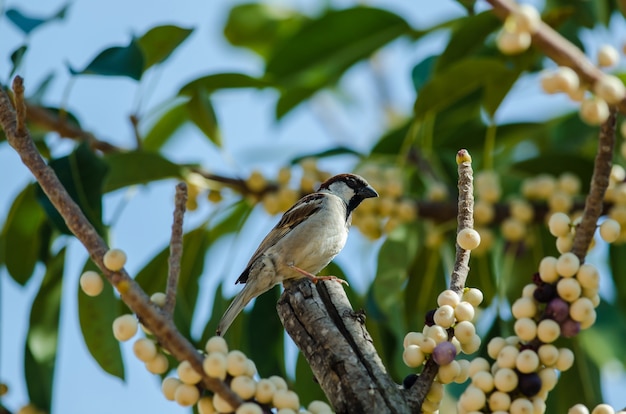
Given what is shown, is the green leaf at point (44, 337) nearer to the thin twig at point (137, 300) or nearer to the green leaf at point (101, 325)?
the green leaf at point (101, 325)

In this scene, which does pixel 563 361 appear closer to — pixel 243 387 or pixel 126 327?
pixel 243 387

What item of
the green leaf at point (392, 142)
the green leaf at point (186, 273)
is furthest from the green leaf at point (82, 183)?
the green leaf at point (392, 142)

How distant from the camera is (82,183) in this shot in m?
3.40

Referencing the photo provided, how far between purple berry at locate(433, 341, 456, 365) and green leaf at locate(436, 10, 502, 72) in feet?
8.18

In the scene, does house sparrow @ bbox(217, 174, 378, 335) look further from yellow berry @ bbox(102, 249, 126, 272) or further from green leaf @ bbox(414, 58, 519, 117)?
yellow berry @ bbox(102, 249, 126, 272)

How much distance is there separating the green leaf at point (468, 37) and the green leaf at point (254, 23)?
180cm

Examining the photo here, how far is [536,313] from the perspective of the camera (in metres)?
2.37

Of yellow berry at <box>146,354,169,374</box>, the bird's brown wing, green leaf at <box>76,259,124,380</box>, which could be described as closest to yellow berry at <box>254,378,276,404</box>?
yellow berry at <box>146,354,169,374</box>

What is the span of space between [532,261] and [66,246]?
6.95 ft

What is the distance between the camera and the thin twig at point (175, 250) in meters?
2.16

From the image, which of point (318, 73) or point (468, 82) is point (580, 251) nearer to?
point (468, 82)

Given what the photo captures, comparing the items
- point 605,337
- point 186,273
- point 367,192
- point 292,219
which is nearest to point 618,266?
point 605,337

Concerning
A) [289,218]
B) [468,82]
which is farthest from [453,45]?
[289,218]

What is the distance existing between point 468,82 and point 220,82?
1.14 m
